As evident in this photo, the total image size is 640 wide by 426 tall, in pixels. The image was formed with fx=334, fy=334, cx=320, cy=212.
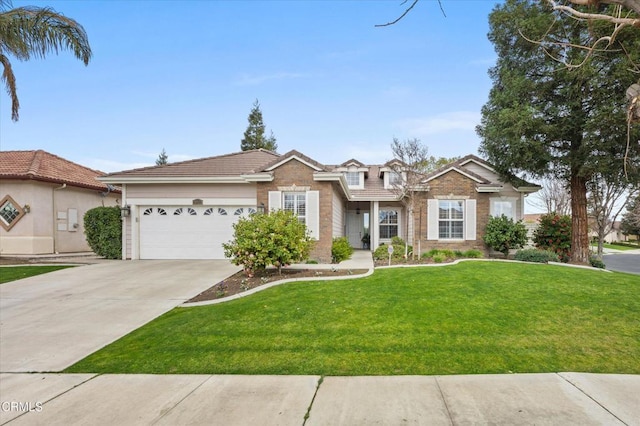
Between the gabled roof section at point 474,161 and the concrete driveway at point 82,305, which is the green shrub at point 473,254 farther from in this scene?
the concrete driveway at point 82,305

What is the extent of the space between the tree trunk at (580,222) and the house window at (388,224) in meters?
8.27

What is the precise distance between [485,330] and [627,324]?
8.07ft

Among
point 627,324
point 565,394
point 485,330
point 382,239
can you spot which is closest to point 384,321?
point 485,330

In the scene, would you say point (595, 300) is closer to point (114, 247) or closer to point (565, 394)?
point (565, 394)

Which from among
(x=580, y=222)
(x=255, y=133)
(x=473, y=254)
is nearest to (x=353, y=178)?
(x=473, y=254)

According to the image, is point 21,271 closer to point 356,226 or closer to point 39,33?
point 39,33

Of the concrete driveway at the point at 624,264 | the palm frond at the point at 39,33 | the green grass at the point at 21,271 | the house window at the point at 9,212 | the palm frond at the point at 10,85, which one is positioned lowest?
the concrete driveway at the point at 624,264

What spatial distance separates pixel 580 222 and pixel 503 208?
9.94 ft

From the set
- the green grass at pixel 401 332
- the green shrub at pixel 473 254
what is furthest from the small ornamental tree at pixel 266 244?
the green shrub at pixel 473 254

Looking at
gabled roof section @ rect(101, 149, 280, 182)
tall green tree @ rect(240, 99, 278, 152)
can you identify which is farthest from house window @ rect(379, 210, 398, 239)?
tall green tree @ rect(240, 99, 278, 152)

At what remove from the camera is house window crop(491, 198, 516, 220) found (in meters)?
15.6

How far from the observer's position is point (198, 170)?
15258 mm

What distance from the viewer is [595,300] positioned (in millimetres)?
6773

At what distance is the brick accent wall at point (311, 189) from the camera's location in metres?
13.3
